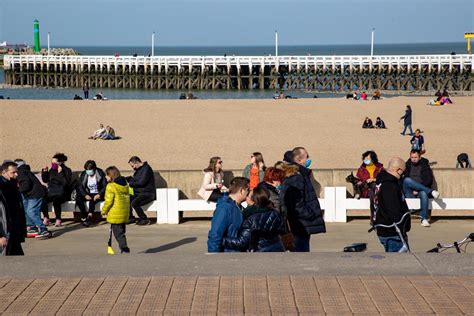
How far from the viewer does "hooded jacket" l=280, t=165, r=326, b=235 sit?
7.85 meters

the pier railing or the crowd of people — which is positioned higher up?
the pier railing

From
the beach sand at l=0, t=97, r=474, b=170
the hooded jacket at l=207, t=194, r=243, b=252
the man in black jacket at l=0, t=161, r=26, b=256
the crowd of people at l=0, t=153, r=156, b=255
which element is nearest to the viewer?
the hooded jacket at l=207, t=194, r=243, b=252

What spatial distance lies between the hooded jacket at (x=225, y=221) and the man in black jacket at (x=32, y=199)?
4.06 m

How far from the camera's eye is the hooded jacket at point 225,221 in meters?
6.94

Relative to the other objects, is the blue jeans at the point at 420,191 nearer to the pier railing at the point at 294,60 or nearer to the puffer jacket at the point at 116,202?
the puffer jacket at the point at 116,202

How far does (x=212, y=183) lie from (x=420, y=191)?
2.65m

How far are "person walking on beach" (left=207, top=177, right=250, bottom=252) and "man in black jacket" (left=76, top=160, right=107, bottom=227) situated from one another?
4.58 metres

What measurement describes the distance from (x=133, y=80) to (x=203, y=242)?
57989 mm

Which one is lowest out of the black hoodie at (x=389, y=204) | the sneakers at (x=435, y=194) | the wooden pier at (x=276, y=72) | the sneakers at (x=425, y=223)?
the sneakers at (x=425, y=223)

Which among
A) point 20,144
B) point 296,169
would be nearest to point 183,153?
point 20,144

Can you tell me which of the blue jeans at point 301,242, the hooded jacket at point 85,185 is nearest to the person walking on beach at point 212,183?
the hooded jacket at point 85,185

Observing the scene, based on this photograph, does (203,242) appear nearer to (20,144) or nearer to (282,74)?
(20,144)

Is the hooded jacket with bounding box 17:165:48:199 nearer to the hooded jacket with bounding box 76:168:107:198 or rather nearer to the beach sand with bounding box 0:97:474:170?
the hooded jacket with bounding box 76:168:107:198

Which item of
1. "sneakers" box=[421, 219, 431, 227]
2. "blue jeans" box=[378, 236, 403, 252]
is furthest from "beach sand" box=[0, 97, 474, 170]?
"blue jeans" box=[378, 236, 403, 252]
